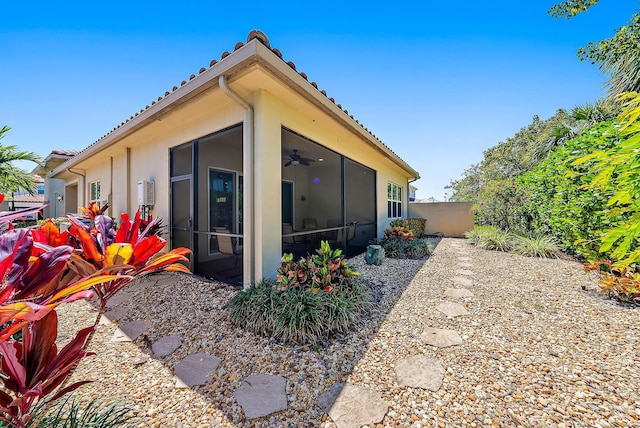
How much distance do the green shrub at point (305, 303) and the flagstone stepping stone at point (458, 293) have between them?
1.47 m

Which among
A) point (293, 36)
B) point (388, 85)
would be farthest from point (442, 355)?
point (388, 85)

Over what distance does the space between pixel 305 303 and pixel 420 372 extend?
1334mm

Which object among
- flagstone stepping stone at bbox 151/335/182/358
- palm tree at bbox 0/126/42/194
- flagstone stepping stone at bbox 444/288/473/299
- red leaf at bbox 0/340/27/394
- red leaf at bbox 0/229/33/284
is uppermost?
→ palm tree at bbox 0/126/42/194

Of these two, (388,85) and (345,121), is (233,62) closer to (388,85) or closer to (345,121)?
(345,121)

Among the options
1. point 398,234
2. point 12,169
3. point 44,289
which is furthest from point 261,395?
point 12,169

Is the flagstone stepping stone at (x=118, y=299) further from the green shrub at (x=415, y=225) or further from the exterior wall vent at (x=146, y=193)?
the green shrub at (x=415, y=225)

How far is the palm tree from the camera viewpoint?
7.90 meters

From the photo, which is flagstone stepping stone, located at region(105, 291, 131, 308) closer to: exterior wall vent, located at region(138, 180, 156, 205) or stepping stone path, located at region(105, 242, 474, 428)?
stepping stone path, located at region(105, 242, 474, 428)

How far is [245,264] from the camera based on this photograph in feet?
12.1

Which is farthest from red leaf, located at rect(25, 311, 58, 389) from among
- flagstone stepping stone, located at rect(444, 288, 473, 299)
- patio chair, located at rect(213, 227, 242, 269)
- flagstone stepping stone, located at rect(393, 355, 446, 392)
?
flagstone stepping stone, located at rect(444, 288, 473, 299)

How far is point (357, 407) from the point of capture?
1.72 metres

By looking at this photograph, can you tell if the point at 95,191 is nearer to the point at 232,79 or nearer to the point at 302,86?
the point at 232,79

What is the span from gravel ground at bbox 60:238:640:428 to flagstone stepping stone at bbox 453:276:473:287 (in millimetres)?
449

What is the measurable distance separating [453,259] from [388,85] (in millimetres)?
5157
